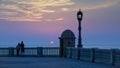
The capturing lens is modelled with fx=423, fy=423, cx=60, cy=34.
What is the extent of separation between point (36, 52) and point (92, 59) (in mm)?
13759

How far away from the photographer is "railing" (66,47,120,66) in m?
30.4

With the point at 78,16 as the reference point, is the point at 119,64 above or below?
below

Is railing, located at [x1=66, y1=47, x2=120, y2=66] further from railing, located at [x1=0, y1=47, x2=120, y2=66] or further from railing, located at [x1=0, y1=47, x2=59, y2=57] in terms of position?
railing, located at [x1=0, y1=47, x2=59, y2=57]

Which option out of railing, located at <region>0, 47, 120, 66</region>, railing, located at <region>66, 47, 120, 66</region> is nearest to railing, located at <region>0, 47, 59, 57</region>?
railing, located at <region>0, 47, 120, 66</region>

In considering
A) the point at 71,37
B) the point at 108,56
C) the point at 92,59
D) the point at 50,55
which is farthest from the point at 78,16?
the point at 108,56

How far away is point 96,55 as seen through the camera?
1367 inches

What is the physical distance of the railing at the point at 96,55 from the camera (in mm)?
30406

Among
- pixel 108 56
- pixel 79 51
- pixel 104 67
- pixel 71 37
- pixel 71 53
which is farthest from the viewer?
pixel 71 37

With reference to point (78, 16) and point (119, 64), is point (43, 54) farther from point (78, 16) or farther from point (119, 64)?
point (119, 64)

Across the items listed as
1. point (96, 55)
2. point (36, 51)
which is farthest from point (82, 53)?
point (36, 51)

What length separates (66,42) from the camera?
46.5 metres

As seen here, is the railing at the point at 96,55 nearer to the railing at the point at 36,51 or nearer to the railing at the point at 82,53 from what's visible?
the railing at the point at 82,53

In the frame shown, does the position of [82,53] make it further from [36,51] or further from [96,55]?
[36,51]

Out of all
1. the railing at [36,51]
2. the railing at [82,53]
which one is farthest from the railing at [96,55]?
the railing at [36,51]
